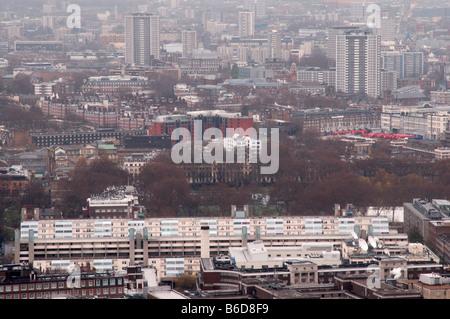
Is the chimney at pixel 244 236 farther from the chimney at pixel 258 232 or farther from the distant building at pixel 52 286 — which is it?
the distant building at pixel 52 286

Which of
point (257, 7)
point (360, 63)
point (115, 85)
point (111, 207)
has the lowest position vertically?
point (115, 85)

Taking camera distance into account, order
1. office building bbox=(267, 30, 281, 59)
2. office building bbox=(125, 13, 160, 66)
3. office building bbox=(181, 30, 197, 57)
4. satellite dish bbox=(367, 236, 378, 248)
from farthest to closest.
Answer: office building bbox=(181, 30, 197, 57) < office building bbox=(267, 30, 281, 59) < office building bbox=(125, 13, 160, 66) < satellite dish bbox=(367, 236, 378, 248)

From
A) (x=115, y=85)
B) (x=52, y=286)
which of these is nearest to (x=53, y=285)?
(x=52, y=286)

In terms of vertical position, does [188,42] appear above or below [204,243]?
below

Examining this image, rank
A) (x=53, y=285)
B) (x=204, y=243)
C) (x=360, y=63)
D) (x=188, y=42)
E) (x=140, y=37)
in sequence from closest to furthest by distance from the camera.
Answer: (x=53, y=285), (x=204, y=243), (x=360, y=63), (x=140, y=37), (x=188, y=42)

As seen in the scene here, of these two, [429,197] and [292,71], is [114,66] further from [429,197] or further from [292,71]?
[429,197]

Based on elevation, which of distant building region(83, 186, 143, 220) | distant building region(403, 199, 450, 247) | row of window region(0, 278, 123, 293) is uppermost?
row of window region(0, 278, 123, 293)

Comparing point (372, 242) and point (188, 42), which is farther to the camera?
point (188, 42)

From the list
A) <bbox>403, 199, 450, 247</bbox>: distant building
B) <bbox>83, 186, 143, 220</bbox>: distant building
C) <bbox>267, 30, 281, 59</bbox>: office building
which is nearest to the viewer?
<bbox>403, 199, 450, 247</bbox>: distant building

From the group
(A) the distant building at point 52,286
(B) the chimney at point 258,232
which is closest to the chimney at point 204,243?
(B) the chimney at point 258,232

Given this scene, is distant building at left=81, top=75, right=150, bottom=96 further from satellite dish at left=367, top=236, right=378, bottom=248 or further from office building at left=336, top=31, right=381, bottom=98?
satellite dish at left=367, top=236, right=378, bottom=248

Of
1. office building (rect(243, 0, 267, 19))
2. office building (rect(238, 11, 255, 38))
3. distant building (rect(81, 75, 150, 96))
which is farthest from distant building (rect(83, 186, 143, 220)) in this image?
office building (rect(243, 0, 267, 19))

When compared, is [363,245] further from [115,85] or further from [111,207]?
[115,85]
